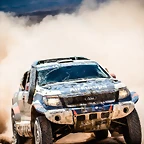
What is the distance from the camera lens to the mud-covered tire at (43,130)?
4.62 metres

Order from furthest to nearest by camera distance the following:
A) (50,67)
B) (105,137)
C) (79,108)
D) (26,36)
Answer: (26,36)
(105,137)
(50,67)
(79,108)

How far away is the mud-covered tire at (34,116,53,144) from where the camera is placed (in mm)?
4621

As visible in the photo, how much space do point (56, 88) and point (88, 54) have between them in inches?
124

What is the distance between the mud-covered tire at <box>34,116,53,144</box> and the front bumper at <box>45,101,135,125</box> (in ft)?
0.35

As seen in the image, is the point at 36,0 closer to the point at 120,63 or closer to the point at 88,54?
the point at 88,54

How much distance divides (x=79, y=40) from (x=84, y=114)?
3522 millimetres

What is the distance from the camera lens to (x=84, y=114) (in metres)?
4.62

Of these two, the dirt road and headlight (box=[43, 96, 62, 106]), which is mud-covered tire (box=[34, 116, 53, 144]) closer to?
headlight (box=[43, 96, 62, 106])

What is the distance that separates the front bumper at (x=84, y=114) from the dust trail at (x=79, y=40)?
10.4ft

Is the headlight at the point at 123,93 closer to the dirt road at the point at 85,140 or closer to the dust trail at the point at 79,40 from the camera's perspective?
the dirt road at the point at 85,140

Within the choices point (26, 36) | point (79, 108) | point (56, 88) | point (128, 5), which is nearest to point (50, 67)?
point (56, 88)

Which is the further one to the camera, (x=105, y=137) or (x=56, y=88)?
(x=105, y=137)

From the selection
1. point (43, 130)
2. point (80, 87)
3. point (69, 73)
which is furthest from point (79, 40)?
point (43, 130)

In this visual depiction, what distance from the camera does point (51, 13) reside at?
8016 millimetres
